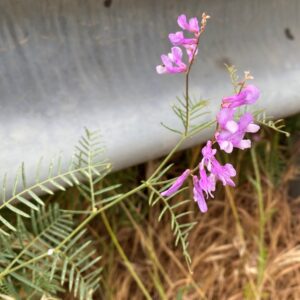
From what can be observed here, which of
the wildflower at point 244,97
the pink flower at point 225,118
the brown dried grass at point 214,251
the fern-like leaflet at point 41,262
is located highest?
the wildflower at point 244,97

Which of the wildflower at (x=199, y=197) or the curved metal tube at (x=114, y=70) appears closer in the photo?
the wildflower at (x=199, y=197)

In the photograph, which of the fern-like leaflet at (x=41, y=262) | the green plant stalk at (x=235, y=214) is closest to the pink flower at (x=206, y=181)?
the fern-like leaflet at (x=41, y=262)

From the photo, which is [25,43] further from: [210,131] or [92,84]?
[210,131]

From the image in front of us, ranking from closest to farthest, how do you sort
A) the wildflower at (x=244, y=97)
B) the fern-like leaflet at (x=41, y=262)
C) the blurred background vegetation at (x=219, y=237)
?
the wildflower at (x=244, y=97) < the fern-like leaflet at (x=41, y=262) < the blurred background vegetation at (x=219, y=237)

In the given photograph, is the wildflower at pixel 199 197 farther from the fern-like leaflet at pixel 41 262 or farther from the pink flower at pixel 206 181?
the fern-like leaflet at pixel 41 262

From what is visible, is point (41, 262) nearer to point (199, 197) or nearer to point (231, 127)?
point (199, 197)

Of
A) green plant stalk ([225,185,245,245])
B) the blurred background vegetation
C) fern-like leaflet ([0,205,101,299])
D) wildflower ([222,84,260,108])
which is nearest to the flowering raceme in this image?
wildflower ([222,84,260,108])

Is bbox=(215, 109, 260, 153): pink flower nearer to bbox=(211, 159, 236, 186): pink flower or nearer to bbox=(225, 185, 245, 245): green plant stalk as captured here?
bbox=(211, 159, 236, 186): pink flower

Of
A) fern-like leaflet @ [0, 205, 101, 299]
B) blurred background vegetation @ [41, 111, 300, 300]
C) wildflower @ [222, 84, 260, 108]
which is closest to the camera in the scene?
wildflower @ [222, 84, 260, 108]

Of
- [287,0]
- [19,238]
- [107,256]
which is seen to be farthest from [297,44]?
[19,238]

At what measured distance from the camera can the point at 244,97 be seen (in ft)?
3.06

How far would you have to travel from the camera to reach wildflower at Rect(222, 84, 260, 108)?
920 millimetres

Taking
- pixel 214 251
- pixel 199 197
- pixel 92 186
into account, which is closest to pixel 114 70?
pixel 92 186

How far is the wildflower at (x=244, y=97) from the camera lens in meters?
0.92
